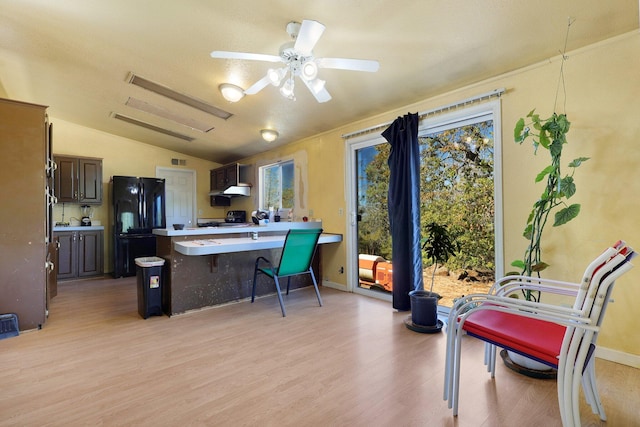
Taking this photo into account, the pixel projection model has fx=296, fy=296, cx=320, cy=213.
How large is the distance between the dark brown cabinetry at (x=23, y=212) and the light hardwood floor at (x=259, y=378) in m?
0.32

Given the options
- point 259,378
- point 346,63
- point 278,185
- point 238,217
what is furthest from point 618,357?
point 238,217

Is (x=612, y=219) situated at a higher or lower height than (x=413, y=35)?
lower

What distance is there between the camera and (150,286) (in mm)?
2992

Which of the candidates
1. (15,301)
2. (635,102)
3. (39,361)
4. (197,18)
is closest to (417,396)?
(635,102)

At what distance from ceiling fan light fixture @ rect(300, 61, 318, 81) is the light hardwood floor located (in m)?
2.05

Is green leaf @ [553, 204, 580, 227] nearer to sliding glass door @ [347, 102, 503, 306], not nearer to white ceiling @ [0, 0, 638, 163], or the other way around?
sliding glass door @ [347, 102, 503, 306]

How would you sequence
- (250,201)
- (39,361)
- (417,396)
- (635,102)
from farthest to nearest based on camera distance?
(250,201)
(39,361)
(635,102)
(417,396)

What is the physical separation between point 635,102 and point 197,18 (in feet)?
10.3

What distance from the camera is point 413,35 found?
2197 mm

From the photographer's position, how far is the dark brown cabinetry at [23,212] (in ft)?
8.52

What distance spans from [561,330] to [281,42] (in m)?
2.67

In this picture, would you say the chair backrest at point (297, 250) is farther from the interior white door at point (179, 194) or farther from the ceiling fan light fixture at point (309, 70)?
the interior white door at point (179, 194)

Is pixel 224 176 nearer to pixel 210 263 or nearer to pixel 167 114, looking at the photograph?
pixel 167 114

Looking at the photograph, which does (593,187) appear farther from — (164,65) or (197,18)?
(164,65)
